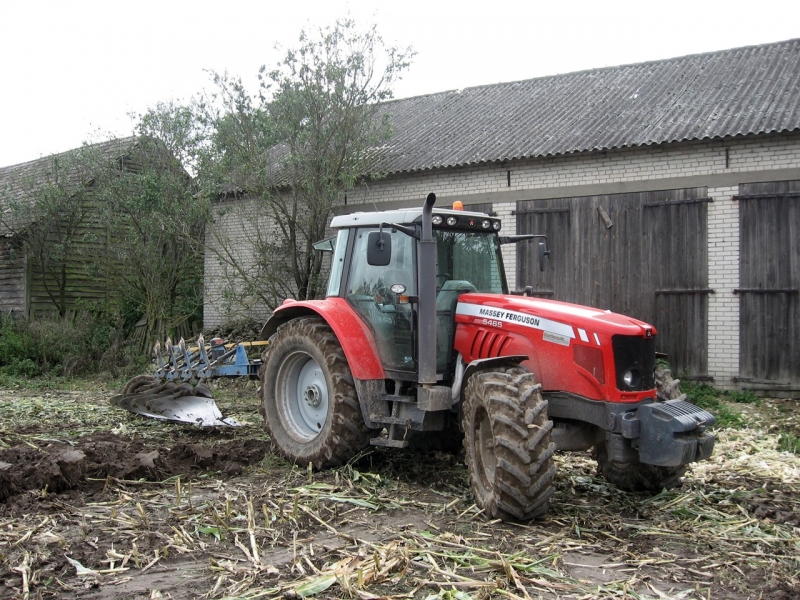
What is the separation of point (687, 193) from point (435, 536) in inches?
332

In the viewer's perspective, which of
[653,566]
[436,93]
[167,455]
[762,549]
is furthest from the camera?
[436,93]

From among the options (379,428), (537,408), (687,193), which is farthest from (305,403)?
(687,193)

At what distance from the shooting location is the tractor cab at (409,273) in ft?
19.5

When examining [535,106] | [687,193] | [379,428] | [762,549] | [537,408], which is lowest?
[762,549]

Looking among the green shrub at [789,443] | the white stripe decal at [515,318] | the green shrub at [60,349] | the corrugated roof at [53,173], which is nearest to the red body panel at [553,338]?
the white stripe decal at [515,318]

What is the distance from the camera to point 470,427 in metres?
5.24

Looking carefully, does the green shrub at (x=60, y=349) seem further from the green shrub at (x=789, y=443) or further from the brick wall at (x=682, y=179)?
the green shrub at (x=789, y=443)

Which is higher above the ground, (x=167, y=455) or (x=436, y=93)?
→ (x=436, y=93)

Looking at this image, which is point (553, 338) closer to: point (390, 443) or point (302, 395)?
point (390, 443)

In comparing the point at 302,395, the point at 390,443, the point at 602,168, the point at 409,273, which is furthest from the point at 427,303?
the point at 602,168

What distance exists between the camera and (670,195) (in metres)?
11.6

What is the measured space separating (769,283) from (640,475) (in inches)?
250

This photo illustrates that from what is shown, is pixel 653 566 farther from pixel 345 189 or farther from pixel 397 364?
pixel 345 189

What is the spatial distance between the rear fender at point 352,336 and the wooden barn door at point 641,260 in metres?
6.36
